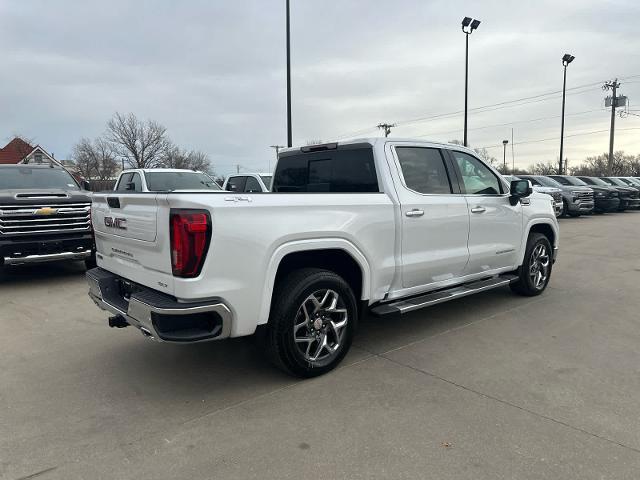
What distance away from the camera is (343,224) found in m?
3.87

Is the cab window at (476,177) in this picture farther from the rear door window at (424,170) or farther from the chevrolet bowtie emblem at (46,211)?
the chevrolet bowtie emblem at (46,211)

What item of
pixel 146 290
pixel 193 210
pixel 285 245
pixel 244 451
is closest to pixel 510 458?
pixel 244 451

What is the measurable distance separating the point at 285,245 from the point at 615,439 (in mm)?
2406

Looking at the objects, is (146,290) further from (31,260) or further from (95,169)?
(95,169)

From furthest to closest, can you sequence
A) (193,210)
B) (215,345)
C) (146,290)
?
(215,345), (146,290), (193,210)

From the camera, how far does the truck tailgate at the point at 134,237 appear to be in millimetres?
3256

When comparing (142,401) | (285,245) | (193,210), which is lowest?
(142,401)

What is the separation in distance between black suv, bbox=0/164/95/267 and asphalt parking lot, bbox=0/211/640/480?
185 centimetres

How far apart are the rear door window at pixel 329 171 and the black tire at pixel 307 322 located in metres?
1.12

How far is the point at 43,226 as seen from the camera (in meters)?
7.27

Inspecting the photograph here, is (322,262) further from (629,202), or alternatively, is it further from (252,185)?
(629,202)

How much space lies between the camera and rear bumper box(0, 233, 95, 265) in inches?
275

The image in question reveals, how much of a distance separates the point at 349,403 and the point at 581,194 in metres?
18.3

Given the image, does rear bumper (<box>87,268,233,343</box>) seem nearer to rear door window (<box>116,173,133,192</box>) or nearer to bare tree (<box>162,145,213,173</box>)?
rear door window (<box>116,173,133,192</box>)
